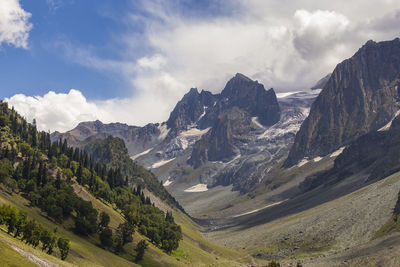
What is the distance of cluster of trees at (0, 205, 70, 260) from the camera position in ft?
283

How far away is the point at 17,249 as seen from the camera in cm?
6719

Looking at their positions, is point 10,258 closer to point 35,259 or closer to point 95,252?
point 35,259

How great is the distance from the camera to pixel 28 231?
8712 cm

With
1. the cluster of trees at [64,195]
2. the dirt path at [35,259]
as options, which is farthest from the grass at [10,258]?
the cluster of trees at [64,195]

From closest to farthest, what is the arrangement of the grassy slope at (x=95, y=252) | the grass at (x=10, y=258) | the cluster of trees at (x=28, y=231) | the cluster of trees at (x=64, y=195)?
the grass at (x=10, y=258), the cluster of trees at (x=28, y=231), the grassy slope at (x=95, y=252), the cluster of trees at (x=64, y=195)

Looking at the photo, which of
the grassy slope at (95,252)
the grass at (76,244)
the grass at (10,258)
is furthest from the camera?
the grassy slope at (95,252)

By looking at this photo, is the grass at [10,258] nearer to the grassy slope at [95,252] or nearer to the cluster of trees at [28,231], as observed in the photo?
the grassy slope at [95,252]

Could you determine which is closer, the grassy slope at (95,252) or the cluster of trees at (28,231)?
the cluster of trees at (28,231)

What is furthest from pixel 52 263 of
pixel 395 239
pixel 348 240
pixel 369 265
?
pixel 348 240

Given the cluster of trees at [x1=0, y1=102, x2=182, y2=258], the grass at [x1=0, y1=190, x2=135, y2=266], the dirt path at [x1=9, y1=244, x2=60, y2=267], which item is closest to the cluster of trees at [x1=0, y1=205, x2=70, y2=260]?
the grass at [x1=0, y1=190, x2=135, y2=266]

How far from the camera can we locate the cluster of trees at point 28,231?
86.2m

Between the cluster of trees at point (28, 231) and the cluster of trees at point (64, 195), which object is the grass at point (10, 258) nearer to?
the cluster of trees at point (28, 231)

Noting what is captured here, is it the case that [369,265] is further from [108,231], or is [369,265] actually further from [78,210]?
[78,210]

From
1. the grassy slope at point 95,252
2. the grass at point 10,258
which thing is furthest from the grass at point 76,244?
the grass at point 10,258
